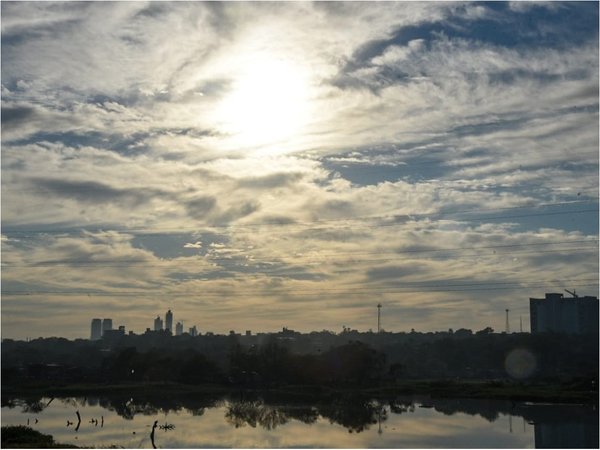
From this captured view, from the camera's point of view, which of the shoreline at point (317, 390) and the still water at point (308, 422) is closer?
the still water at point (308, 422)

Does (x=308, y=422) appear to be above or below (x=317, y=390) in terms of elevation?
below

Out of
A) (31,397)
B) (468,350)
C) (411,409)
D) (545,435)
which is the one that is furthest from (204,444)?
(468,350)

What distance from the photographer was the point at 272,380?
11281cm

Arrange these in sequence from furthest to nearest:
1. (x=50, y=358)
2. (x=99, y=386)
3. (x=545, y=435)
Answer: (x=50, y=358), (x=99, y=386), (x=545, y=435)

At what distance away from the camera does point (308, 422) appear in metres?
68.8

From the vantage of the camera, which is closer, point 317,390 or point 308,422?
point 308,422

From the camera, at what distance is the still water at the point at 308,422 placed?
56659mm

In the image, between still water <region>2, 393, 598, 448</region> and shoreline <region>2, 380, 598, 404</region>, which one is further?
shoreline <region>2, 380, 598, 404</region>

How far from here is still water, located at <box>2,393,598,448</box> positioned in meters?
56.7

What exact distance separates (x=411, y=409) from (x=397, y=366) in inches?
1386

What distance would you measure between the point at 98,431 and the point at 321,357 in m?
59.8

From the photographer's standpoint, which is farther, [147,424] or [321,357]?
[321,357]

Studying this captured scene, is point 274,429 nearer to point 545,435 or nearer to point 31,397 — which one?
point 545,435

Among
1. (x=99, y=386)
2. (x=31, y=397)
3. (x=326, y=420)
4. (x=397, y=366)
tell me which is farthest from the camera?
(x=397, y=366)
